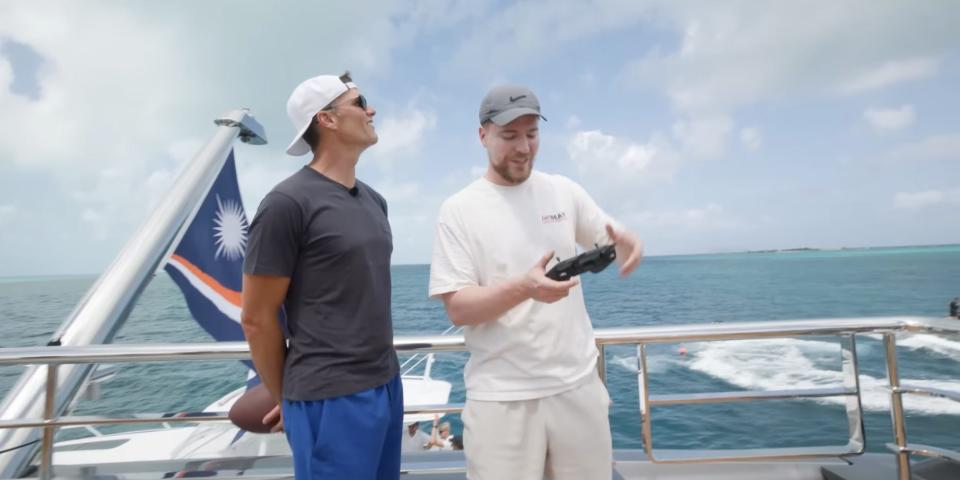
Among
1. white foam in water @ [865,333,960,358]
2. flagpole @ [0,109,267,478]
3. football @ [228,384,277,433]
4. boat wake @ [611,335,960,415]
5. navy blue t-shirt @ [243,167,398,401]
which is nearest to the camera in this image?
navy blue t-shirt @ [243,167,398,401]

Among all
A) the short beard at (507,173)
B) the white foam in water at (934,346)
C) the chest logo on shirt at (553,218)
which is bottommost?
the white foam in water at (934,346)

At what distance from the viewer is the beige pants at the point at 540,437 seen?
4.82ft

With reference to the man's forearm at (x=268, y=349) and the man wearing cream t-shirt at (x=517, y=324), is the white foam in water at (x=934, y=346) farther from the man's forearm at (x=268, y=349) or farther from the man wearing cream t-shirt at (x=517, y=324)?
the man's forearm at (x=268, y=349)

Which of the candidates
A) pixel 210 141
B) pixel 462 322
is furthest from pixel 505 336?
pixel 210 141

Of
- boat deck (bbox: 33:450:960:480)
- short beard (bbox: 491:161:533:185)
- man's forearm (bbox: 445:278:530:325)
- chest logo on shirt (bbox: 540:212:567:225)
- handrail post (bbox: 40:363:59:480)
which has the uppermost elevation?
short beard (bbox: 491:161:533:185)

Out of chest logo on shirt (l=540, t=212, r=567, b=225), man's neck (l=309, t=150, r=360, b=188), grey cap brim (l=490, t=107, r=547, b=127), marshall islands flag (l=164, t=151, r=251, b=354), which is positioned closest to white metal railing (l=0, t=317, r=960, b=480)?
chest logo on shirt (l=540, t=212, r=567, b=225)

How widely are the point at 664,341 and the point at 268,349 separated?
5.38ft

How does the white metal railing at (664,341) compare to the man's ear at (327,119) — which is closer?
the man's ear at (327,119)

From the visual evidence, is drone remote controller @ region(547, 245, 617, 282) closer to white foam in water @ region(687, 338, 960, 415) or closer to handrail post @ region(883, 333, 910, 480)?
handrail post @ region(883, 333, 910, 480)

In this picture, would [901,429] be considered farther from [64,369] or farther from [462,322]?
[64,369]

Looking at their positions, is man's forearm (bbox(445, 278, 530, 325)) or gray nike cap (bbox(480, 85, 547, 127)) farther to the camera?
gray nike cap (bbox(480, 85, 547, 127))

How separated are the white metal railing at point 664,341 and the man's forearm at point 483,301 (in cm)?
58

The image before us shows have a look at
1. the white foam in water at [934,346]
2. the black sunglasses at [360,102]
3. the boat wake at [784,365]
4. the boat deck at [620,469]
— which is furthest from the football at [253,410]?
the white foam in water at [934,346]

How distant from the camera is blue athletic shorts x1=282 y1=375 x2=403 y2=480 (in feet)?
4.65
